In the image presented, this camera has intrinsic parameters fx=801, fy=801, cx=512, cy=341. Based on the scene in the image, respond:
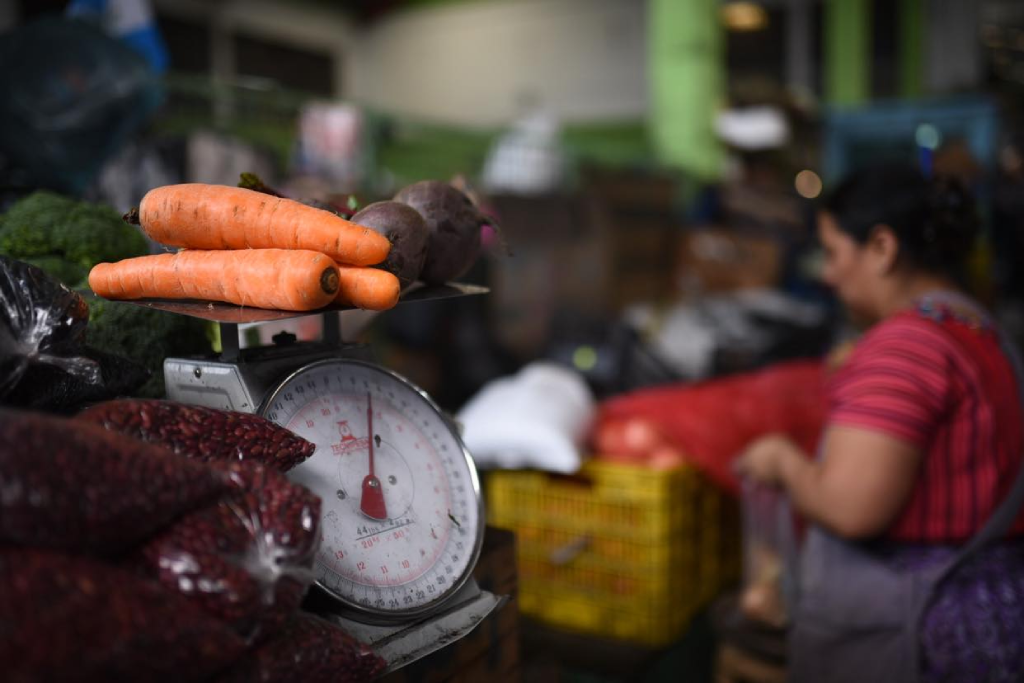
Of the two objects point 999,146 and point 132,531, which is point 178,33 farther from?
point 132,531

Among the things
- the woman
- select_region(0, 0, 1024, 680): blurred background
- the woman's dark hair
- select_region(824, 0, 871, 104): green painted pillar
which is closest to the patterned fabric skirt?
the woman

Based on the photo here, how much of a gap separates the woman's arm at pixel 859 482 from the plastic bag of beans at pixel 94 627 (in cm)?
131

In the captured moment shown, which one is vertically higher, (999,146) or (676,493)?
(999,146)

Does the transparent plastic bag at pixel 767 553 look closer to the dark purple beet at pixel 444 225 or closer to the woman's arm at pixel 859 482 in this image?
the woman's arm at pixel 859 482

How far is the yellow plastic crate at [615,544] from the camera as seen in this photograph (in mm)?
2164

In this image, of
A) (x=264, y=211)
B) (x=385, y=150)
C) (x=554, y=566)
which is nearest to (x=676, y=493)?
(x=554, y=566)

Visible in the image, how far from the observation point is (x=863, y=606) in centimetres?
162

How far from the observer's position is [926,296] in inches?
67.4

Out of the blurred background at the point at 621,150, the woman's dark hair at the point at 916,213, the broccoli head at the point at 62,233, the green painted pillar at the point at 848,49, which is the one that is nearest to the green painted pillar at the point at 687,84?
the blurred background at the point at 621,150

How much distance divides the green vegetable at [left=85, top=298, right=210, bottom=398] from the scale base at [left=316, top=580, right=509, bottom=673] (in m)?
0.40

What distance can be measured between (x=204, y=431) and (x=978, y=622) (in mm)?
1465

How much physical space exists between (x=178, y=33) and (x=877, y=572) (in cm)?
1063

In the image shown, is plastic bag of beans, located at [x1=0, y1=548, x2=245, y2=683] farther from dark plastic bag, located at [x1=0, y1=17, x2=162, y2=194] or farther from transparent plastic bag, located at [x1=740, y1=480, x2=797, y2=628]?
dark plastic bag, located at [x1=0, y1=17, x2=162, y2=194]

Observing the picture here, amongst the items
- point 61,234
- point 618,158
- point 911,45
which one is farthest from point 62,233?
point 911,45
